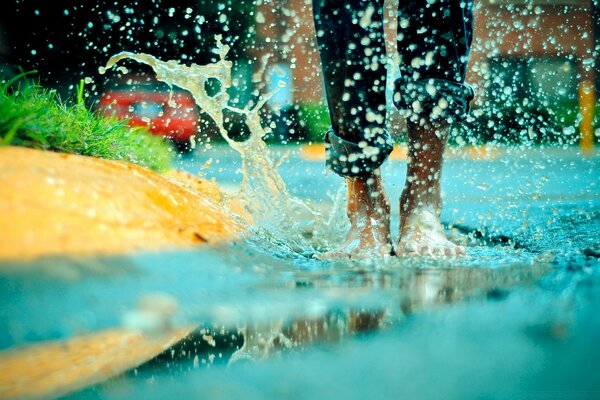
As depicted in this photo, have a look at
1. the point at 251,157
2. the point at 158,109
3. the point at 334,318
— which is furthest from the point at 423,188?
the point at 158,109

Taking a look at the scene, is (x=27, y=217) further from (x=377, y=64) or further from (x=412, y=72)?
(x=412, y=72)

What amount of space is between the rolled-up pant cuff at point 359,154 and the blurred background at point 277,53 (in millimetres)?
6040

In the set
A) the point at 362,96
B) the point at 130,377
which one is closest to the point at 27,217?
the point at 130,377

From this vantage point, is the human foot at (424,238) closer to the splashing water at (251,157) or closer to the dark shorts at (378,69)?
the dark shorts at (378,69)

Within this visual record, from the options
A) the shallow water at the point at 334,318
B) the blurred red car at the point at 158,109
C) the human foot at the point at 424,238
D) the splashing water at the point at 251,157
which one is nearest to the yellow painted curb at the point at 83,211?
the shallow water at the point at 334,318

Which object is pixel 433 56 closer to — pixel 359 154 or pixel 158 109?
pixel 359 154

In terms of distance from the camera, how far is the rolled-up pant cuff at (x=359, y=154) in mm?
2191

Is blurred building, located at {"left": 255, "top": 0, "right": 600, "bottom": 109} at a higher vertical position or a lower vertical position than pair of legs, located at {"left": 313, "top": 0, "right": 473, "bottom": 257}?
higher

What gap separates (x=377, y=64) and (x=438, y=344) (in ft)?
4.32

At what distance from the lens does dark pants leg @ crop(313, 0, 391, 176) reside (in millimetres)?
2107

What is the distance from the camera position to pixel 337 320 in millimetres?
1161

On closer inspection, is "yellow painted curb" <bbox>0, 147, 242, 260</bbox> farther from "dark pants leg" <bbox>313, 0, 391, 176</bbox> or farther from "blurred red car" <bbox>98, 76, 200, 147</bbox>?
"blurred red car" <bbox>98, 76, 200, 147</bbox>

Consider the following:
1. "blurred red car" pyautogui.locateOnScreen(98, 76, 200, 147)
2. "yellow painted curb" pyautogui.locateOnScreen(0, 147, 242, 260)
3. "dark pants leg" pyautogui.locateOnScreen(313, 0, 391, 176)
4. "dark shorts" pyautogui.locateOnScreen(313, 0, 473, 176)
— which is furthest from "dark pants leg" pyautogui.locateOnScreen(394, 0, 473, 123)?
"blurred red car" pyautogui.locateOnScreen(98, 76, 200, 147)

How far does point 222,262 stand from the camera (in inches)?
65.6
